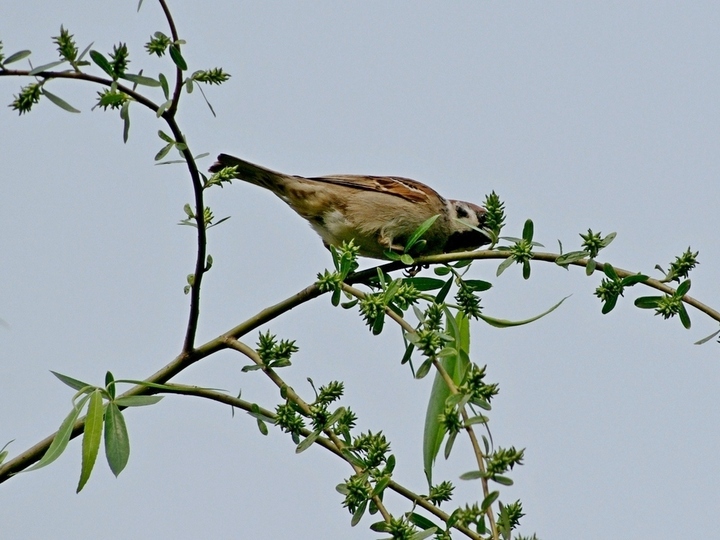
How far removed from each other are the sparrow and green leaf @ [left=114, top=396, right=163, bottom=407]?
2729mm

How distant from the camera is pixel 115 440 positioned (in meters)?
2.36

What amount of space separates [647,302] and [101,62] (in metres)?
1.73

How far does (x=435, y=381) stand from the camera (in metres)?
2.74

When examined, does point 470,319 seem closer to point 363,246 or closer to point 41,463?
point 41,463

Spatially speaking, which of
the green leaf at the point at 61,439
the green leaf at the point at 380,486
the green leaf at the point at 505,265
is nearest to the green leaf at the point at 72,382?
the green leaf at the point at 61,439

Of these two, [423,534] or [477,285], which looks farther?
[477,285]

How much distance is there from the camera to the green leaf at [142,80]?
240 centimetres

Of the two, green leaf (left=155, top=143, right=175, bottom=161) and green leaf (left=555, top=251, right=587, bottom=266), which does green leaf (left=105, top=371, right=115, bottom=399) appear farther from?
green leaf (left=555, top=251, right=587, bottom=266)

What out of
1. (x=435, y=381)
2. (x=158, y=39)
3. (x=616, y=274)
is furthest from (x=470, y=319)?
(x=158, y=39)

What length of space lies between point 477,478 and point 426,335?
54cm

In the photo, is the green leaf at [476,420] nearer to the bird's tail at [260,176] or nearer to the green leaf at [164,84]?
the green leaf at [164,84]

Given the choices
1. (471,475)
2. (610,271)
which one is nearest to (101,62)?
(471,475)

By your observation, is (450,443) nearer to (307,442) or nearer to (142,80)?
(307,442)

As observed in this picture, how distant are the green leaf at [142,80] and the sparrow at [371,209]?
258 cm
